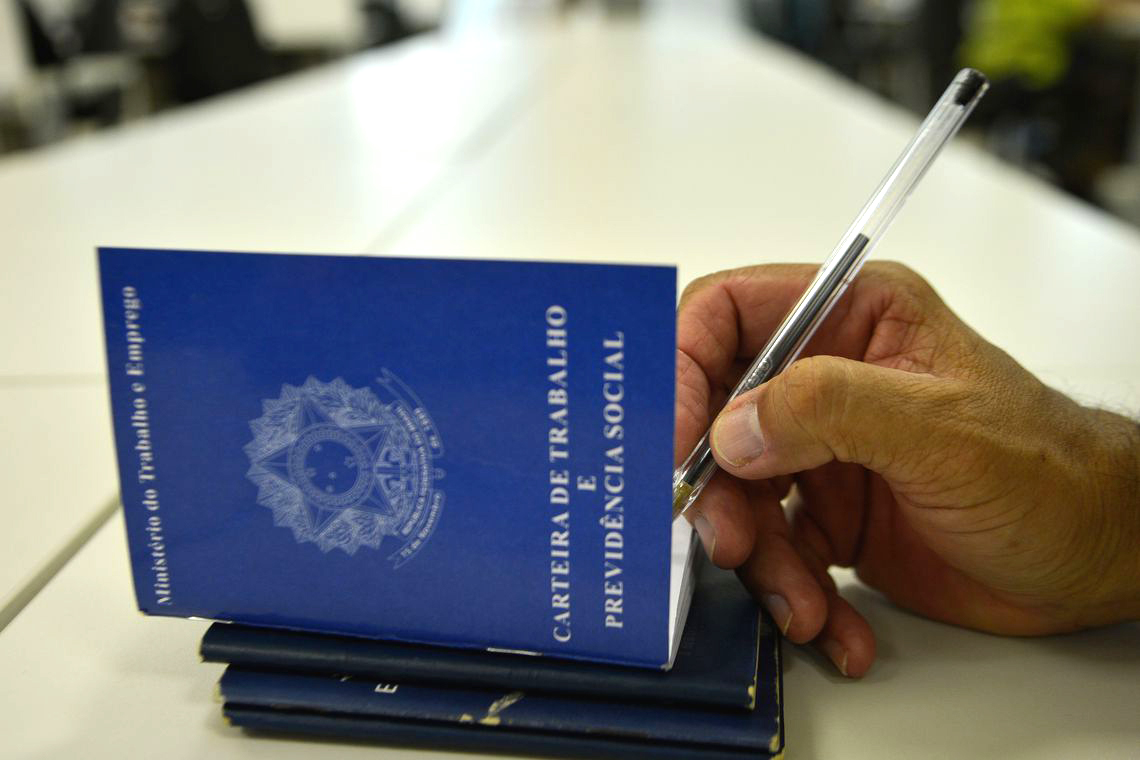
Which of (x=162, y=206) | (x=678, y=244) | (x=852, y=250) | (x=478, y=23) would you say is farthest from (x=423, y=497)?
(x=478, y=23)

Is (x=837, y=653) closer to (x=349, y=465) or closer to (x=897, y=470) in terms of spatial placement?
(x=897, y=470)

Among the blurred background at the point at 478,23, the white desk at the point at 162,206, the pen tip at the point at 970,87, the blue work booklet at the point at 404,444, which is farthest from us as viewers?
the blurred background at the point at 478,23

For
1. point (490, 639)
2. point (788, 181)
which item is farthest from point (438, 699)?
point (788, 181)

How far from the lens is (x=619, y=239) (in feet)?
4.93

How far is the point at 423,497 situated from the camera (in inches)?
17.7

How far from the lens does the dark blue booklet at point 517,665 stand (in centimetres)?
46

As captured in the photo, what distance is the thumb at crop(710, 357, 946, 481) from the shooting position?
46 centimetres

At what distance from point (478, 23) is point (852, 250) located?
609cm

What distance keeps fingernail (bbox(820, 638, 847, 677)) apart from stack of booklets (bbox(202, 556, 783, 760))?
0.18ft

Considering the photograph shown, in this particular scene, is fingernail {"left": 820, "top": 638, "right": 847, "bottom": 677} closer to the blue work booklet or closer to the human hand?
the human hand

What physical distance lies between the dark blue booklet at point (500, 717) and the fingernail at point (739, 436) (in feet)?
0.33

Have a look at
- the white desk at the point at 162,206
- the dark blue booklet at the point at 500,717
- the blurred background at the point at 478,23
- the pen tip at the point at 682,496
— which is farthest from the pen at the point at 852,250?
the blurred background at the point at 478,23

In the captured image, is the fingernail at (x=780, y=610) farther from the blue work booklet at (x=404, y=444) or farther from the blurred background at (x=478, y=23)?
the blurred background at (x=478, y=23)

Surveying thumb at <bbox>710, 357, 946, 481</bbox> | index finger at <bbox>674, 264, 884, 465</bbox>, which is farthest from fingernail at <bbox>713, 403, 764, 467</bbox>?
index finger at <bbox>674, 264, 884, 465</bbox>
